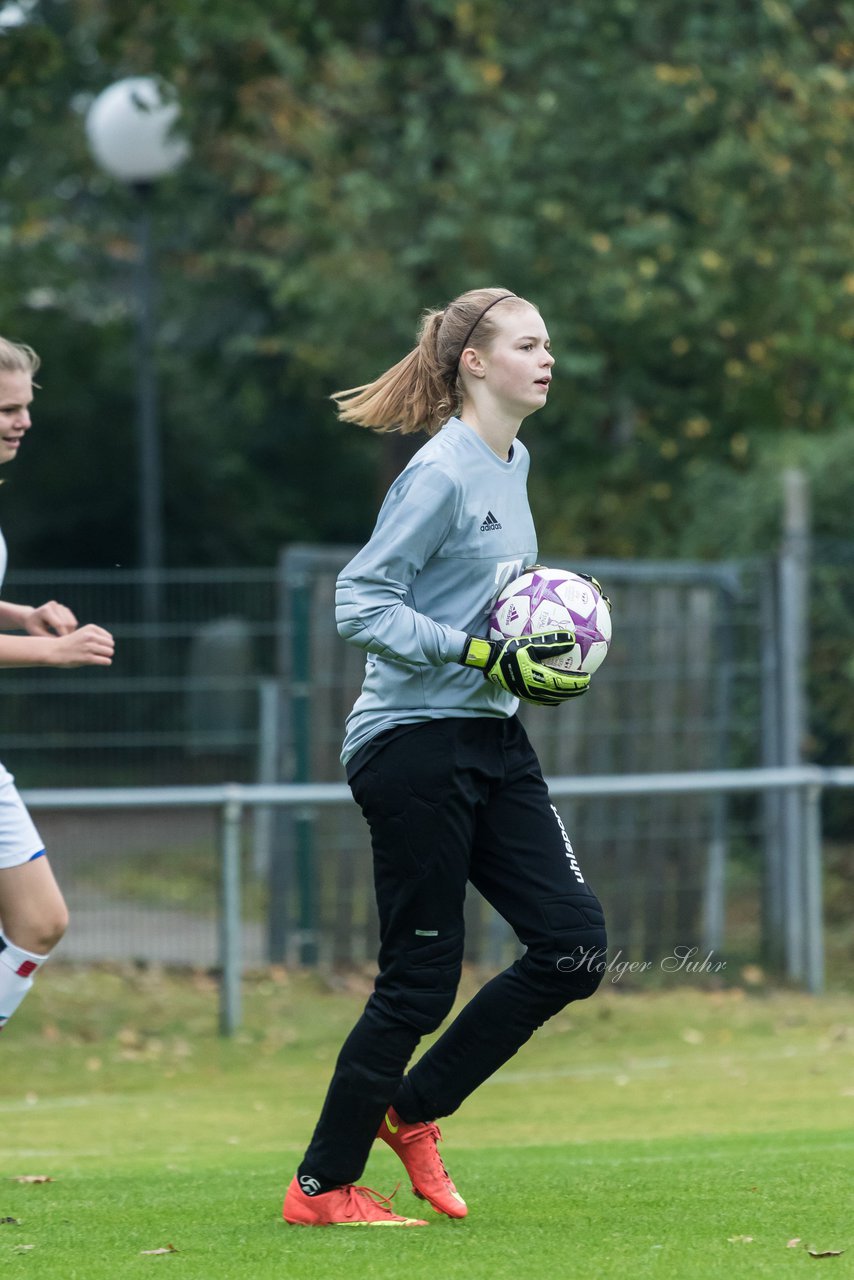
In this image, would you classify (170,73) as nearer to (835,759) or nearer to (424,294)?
(424,294)

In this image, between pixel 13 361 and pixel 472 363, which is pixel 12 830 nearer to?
pixel 13 361

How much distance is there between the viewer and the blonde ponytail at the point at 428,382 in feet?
15.9

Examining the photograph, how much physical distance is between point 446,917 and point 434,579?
80 cm

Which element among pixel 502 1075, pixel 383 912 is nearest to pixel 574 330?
pixel 502 1075

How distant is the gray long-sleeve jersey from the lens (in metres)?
4.50

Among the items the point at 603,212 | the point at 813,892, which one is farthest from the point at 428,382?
the point at 603,212

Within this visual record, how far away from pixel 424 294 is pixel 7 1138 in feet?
29.7

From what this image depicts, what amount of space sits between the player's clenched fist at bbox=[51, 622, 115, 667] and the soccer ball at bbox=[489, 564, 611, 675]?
980 millimetres

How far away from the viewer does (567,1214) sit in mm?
4715

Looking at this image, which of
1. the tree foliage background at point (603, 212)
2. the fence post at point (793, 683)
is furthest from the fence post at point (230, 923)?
the tree foliage background at point (603, 212)

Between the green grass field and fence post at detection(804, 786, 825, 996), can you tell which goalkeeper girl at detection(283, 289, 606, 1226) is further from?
fence post at detection(804, 786, 825, 996)

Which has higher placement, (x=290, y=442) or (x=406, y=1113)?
(x=290, y=442)

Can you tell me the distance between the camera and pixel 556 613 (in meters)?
A: 4.61

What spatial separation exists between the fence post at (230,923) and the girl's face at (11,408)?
12.8 feet
